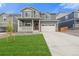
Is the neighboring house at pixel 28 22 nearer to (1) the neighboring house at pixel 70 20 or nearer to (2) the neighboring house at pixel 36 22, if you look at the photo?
(2) the neighboring house at pixel 36 22

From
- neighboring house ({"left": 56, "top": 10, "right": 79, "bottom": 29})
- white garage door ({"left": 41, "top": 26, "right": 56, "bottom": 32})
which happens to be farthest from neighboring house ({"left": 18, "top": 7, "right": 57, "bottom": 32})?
neighboring house ({"left": 56, "top": 10, "right": 79, "bottom": 29})

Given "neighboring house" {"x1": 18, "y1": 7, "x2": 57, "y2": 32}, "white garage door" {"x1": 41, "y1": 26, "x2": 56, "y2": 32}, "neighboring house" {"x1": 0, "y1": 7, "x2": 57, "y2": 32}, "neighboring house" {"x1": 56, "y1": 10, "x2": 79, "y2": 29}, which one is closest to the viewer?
"neighboring house" {"x1": 56, "y1": 10, "x2": 79, "y2": 29}

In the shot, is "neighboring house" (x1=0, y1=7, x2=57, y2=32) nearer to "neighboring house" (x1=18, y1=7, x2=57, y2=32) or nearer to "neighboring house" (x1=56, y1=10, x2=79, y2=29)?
"neighboring house" (x1=18, y1=7, x2=57, y2=32)

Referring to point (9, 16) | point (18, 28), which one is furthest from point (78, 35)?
point (9, 16)

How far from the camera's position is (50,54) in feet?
26.2

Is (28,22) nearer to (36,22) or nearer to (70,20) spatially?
(36,22)

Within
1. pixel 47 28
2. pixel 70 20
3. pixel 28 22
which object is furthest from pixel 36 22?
pixel 70 20

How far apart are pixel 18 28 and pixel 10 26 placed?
3.52m

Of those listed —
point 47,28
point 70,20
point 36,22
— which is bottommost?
point 47,28

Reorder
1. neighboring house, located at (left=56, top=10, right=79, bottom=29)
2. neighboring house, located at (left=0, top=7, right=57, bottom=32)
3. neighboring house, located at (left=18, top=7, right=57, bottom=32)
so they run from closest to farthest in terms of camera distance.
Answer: neighboring house, located at (left=56, top=10, right=79, bottom=29) < neighboring house, located at (left=0, top=7, right=57, bottom=32) < neighboring house, located at (left=18, top=7, right=57, bottom=32)

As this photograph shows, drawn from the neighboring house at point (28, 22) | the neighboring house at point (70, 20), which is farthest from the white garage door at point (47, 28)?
the neighboring house at point (70, 20)

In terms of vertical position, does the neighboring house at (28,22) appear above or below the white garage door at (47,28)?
above

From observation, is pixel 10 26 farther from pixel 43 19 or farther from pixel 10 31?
pixel 43 19

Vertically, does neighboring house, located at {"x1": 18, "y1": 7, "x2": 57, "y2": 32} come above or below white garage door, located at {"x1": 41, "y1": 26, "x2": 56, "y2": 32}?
above
